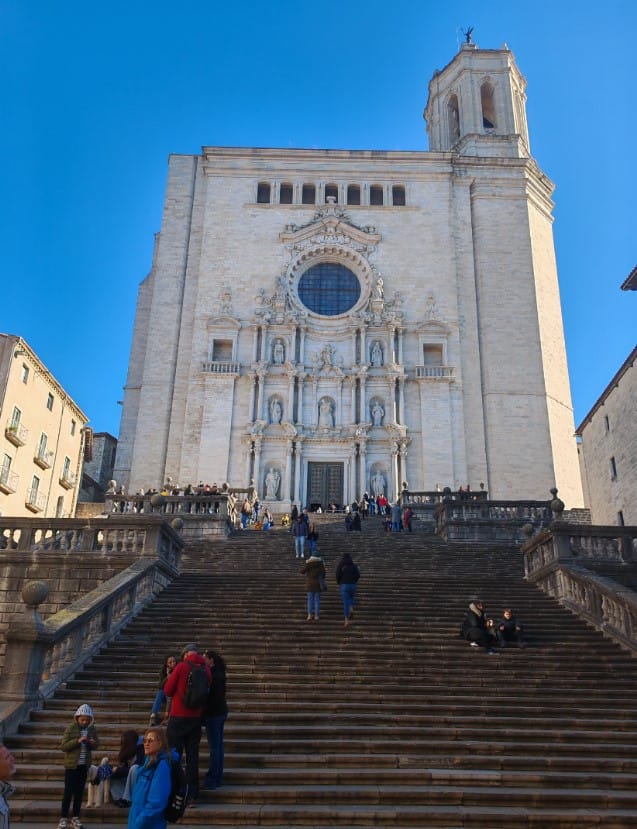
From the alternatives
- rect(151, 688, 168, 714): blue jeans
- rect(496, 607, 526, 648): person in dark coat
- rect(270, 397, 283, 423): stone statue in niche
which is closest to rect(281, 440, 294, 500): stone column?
rect(270, 397, 283, 423): stone statue in niche

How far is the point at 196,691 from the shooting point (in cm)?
671

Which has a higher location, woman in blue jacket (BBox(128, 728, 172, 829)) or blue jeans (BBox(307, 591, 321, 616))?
blue jeans (BBox(307, 591, 321, 616))

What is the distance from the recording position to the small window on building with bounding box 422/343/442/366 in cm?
3328

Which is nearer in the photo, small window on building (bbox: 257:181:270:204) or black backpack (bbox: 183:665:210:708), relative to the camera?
black backpack (bbox: 183:665:210:708)

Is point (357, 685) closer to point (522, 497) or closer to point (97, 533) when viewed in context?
point (97, 533)

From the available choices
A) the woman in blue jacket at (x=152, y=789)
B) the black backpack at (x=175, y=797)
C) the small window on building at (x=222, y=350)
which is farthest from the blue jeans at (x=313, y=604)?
the small window on building at (x=222, y=350)

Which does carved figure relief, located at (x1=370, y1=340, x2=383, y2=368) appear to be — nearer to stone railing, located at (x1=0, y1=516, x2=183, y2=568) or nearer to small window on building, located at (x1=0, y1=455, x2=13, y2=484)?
small window on building, located at (x1=0, y1=455, x2=13, y2=484)

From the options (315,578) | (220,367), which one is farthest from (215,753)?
(220,367)

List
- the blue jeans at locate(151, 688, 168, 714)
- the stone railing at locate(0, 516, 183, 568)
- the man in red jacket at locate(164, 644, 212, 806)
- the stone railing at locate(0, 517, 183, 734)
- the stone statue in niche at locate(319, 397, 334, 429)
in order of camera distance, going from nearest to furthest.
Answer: the man in red jacket at locate(164, 644, 212, 806) → the blue jeans at locate(151, 688, 168, 714) → the stone railing at locate(0, 517, 183, 734) → the stone railing at locate(0, 516, 183, 568) → the stone statue in niche at locate(319, 397, 334, 429)

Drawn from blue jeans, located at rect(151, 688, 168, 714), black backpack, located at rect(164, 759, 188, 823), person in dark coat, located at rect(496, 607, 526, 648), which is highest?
person in dark coat, located at rect(496, 607, 526, 648)

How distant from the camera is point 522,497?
30391 millimetres

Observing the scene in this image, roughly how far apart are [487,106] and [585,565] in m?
34.4

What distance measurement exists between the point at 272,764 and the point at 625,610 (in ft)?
20.9

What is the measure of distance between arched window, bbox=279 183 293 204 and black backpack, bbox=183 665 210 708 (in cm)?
3251
